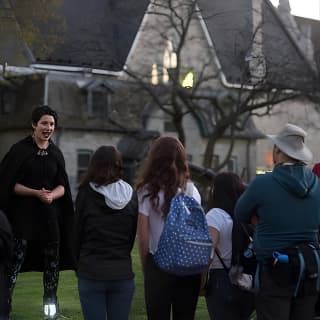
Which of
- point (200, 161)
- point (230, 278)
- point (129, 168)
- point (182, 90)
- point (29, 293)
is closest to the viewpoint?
point (230, 278)

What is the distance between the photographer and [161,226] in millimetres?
5402

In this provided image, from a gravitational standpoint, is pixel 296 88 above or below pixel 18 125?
above

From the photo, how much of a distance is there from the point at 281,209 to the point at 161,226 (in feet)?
3.13

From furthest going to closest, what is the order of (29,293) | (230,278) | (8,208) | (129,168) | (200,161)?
(200,161) → (129,168) → (29,293) → (8,208) → (230,278)

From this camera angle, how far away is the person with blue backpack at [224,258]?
5602 millimetres

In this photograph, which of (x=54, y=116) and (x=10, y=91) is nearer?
(x=54, y=116)

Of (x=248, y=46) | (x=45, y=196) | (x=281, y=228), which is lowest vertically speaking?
(x=45, y=196)

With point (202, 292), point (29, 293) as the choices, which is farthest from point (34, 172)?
point (29, 293)

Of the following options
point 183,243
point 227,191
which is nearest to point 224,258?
point 227,191

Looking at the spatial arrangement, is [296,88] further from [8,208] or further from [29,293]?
[8,208]

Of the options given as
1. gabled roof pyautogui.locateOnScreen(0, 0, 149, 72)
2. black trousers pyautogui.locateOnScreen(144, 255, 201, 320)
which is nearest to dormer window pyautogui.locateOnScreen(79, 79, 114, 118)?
gabled roof pyautogui.locateOnScreen(0, 0, 149, 72)

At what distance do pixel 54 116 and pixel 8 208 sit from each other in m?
0.97

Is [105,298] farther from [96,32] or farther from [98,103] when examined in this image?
[98,103]

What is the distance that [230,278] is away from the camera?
5512 millimetres
